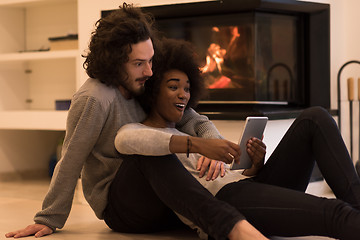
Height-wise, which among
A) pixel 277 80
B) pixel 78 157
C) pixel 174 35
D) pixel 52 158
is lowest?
pixel 52 158

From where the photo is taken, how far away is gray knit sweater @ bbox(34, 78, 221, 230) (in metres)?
2.13

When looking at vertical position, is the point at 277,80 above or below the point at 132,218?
above

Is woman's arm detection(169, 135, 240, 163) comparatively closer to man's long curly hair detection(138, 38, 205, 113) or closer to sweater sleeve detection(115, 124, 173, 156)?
sweater sleeve detection(115, 124, 173, 156)

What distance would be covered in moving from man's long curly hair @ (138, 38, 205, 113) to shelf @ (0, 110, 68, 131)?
1702 mm

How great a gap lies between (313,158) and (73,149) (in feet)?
2.80

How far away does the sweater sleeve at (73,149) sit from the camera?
2127mm

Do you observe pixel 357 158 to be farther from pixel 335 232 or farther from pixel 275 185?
pixel 335 232

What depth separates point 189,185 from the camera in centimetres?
191

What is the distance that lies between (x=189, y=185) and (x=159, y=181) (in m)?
0.11

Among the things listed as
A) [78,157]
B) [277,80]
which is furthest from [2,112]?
[78,157]

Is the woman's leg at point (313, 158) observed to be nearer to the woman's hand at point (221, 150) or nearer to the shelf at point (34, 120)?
the woman's hand at point (221, 150)

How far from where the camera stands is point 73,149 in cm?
215

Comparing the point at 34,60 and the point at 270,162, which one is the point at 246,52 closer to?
the point at 270,162

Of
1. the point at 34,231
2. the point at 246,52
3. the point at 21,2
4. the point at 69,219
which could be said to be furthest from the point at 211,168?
the point at 21,2
